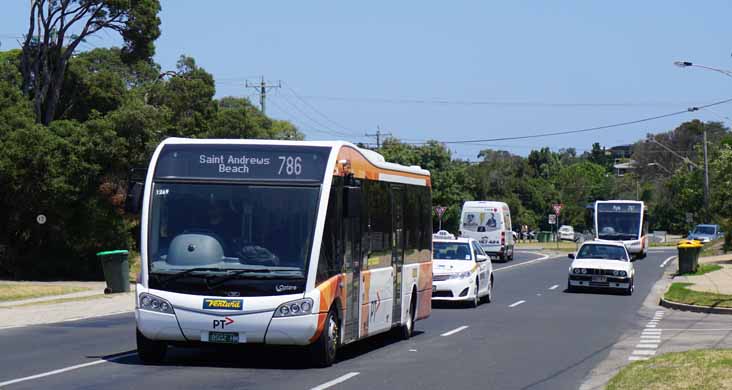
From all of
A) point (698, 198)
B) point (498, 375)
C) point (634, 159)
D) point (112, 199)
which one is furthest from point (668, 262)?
point (634, 159)

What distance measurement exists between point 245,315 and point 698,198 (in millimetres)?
79657

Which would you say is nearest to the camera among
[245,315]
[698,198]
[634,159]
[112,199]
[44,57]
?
[245,315]

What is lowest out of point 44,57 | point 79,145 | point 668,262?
point 668,262

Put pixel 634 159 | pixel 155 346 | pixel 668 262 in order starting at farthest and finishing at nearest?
pixel 634 159, pixel 668 262, pixel 155 346

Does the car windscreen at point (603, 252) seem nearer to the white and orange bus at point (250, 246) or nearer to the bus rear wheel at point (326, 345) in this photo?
the white and orange bus at point (250, 246)

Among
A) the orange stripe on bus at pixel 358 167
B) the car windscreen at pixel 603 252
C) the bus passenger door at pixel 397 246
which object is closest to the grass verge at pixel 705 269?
the car windscreen at pixel 603 252

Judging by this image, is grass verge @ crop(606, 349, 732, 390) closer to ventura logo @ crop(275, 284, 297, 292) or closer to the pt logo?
ventura logo @ crop(275, 284, 297, 292)

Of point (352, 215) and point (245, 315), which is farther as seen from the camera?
point (352, 215)

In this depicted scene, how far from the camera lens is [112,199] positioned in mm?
38156

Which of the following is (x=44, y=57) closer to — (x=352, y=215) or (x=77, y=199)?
(x=77, y=199)

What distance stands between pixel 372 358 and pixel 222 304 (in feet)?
10.1

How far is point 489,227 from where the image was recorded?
54.4 metres

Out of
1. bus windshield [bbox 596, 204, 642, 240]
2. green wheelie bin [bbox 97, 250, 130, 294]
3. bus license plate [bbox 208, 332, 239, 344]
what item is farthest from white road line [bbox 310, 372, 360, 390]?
bus windshield [bbox 596, 204, 642, 240]

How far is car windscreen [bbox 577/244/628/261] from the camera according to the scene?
33438 mm
